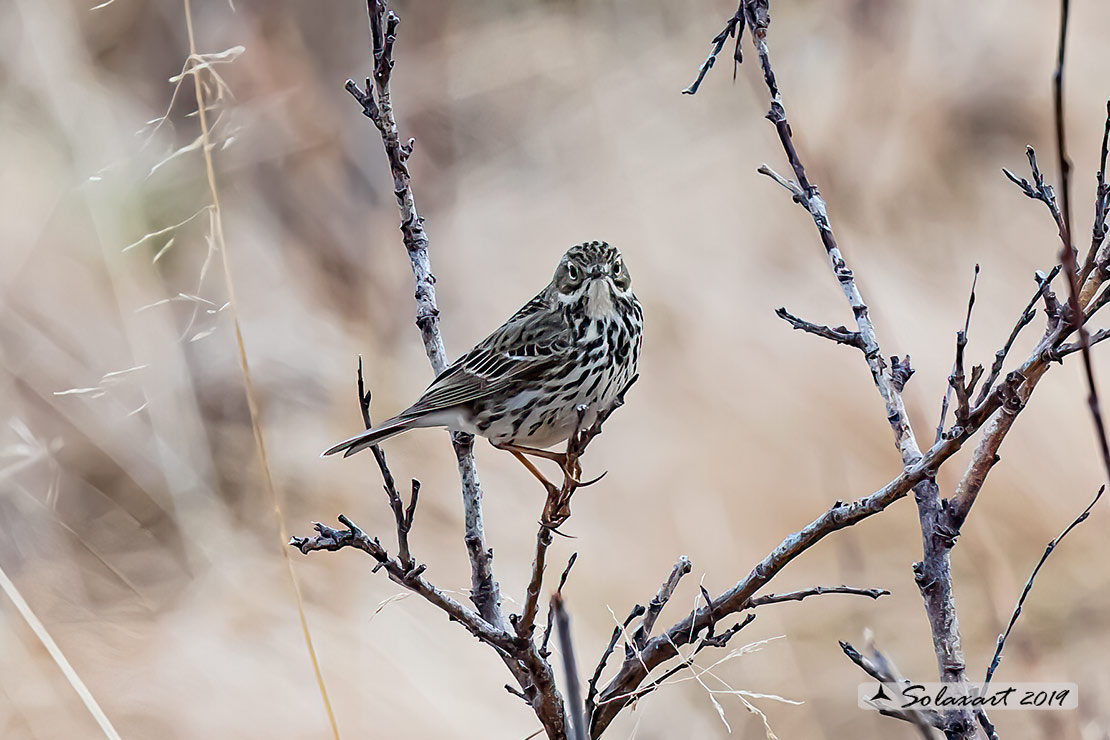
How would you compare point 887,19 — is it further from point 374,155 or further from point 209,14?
point 209,14

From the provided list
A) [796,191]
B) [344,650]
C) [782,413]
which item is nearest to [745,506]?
[782,413]

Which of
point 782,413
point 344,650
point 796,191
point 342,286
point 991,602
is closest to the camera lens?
point 796,191

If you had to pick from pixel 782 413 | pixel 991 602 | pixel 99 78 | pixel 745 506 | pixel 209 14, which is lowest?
pixel 991 602

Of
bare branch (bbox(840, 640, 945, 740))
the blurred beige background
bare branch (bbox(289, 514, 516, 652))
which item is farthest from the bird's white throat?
the blurred beige background

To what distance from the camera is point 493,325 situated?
405cm

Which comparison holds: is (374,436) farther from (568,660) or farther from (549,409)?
(568,660)

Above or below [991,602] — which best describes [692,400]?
above

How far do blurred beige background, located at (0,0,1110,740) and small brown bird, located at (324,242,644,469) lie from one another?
72.7 inches

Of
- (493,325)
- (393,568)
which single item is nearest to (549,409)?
(393,568)

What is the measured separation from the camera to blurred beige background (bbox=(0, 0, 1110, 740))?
353 cm

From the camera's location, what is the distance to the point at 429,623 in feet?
12.5

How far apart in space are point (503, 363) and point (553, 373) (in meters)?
0.11

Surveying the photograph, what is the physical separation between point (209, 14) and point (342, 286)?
47.4 inches

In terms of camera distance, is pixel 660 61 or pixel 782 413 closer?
pixel 782 413
